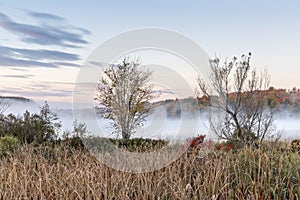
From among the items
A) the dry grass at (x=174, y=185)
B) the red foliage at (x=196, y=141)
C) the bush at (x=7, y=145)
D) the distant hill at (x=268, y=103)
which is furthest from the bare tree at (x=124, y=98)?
the dry grass at (x=174, y=185)

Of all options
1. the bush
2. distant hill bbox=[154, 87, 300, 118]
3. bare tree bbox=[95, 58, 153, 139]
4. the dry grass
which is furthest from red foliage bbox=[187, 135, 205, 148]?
the bush

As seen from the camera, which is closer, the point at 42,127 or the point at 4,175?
the point at 4,175

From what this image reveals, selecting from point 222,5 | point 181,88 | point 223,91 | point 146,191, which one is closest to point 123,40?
point 181,88

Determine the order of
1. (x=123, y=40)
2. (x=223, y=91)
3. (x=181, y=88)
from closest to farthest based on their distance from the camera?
(x=123, y=40), (x=181, y=88), (x=223, y=91)

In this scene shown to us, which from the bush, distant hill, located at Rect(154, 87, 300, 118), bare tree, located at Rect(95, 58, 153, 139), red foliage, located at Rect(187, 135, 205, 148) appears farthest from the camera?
bare tree, located at Rect(95, 58, 153, 139)

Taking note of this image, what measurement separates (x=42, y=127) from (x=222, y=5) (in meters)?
5.42

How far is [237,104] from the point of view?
11000 millimetres

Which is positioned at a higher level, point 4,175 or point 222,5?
point 222,5

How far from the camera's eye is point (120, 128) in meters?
10.2

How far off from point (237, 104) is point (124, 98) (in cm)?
354

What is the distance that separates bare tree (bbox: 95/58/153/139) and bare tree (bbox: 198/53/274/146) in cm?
221

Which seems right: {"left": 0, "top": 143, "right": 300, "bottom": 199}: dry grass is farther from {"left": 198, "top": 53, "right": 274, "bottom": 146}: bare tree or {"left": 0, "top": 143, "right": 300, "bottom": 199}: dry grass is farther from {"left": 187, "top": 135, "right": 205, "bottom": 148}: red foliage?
{"left": 198, "top": 53, "right": 274, "bottom": 146}: bare tree

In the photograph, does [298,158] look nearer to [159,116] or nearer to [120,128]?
[159,116]

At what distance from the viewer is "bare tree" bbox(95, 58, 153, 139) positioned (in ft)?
31.8
